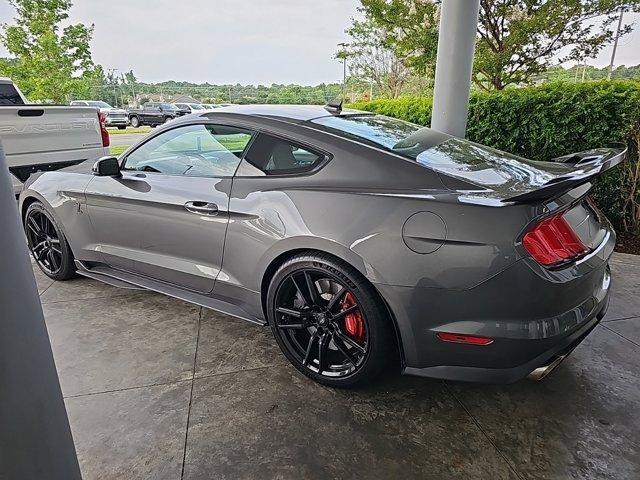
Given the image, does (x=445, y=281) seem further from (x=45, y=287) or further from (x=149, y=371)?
(x=45, y=287)

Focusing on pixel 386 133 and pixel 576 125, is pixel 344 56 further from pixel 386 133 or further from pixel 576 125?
pixel 386 133

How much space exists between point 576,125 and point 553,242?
3.57 meters

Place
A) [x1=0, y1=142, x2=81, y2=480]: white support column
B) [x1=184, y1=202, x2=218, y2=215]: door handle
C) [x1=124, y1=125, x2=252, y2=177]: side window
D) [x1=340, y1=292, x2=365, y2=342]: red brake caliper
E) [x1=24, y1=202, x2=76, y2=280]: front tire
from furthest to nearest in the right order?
[x1=24, y1=202, x2=76, y2=280]: front tire → [x1=124, y1=125, x2=252, y2=177]: side window → [x1=184, y1=202, x2=218, y2=215]: door handle → [x1=340, y1=292, x2=365, y2=342]: red brake caliper → [x1=0, y1=142, x2=81, y2=480]: white support column

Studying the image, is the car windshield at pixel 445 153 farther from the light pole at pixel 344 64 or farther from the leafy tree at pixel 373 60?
the light pole at pixel 344 64

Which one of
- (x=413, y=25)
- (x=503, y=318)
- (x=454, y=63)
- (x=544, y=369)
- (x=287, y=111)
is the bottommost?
→ (x=544, y=369)

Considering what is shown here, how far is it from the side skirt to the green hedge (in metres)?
4.10

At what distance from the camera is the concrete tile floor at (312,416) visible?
1832mm

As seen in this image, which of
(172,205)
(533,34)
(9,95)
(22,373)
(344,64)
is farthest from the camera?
(344,64)

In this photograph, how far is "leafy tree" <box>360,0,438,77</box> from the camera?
898 cm

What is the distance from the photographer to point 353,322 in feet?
7.34

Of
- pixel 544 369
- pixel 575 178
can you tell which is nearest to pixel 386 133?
pixel 575 178

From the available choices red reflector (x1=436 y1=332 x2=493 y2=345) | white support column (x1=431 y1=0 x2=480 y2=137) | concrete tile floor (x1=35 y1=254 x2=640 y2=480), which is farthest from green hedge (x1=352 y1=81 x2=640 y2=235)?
red reflector (x1=436 y1=332 x2=493 y2=345)

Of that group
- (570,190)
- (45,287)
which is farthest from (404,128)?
(45,287)

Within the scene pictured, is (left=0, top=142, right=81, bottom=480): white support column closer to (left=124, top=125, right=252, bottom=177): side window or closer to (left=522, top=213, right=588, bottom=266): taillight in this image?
(left=124, top=125, right=252, bottom=177): side window
